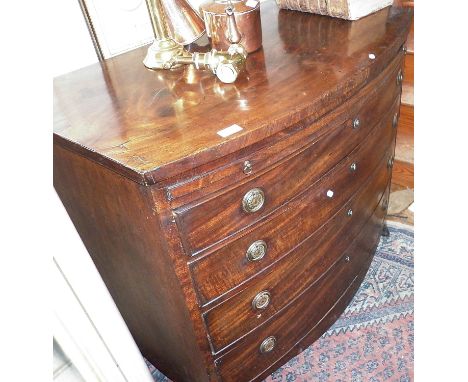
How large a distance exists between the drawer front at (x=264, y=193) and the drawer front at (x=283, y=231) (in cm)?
3

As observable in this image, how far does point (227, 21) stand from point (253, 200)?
0.46 m

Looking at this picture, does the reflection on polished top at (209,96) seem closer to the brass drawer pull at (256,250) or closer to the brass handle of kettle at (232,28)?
the brass handle of kettle at (232,28)

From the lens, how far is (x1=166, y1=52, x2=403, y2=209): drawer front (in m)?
0.87

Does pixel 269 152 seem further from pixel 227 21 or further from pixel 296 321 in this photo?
pixel 296 321

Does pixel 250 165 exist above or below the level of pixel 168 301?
above

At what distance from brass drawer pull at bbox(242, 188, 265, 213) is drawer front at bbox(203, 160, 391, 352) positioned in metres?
0.22

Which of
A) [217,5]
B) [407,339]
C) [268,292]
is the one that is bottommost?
[407,339]

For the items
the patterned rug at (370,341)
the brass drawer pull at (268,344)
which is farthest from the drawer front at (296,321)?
the patterned rug at (370,341)
